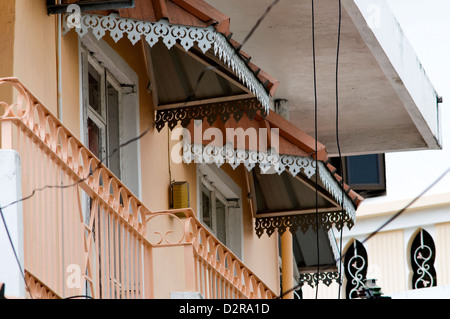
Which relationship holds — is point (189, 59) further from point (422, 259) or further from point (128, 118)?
point (422, 259)

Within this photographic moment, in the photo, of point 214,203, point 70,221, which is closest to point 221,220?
point 214,203

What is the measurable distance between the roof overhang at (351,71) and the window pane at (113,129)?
61.5 inches

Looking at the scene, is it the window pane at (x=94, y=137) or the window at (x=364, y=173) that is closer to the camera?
the window pane at (x=94, y=137)

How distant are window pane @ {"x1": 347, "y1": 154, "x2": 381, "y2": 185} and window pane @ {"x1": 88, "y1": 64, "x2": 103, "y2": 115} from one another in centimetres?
1391

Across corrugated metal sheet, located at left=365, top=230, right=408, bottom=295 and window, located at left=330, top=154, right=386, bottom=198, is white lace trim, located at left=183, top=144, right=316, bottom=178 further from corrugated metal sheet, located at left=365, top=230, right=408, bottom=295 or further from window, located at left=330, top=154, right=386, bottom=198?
window, located at left=330, top=154, right=386, bottom=198

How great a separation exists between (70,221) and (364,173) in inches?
688

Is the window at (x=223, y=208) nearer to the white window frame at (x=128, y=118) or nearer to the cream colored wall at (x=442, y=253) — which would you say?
the white window frame at (x=128, y=118)

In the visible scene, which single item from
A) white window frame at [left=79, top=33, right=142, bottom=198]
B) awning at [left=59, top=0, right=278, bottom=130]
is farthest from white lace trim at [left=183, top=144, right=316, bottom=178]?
white window frame at [left=79, top=33, right=142, bottom=198]

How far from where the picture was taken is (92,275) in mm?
7223

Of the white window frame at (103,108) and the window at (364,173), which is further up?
the window at (364,173)

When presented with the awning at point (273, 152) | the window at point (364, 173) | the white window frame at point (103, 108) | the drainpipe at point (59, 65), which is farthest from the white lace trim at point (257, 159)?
the window at point (364, 173)

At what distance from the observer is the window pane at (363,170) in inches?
916

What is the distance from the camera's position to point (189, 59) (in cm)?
1032

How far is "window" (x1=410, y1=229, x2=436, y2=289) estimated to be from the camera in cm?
2245
